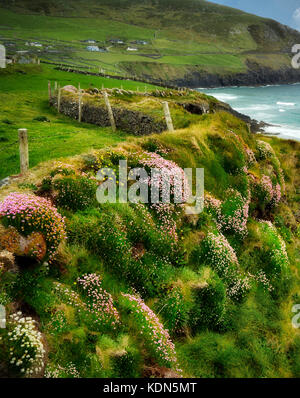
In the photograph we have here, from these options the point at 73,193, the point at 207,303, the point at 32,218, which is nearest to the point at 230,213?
the point at 207,303

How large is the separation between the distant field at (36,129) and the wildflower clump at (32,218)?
7585 mm

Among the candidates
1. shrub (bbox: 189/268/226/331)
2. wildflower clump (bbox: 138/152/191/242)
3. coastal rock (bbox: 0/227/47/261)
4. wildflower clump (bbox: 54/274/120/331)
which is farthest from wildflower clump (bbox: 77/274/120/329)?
wildflower clump (bbox: 138/152/191/242)

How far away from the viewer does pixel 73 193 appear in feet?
32.4

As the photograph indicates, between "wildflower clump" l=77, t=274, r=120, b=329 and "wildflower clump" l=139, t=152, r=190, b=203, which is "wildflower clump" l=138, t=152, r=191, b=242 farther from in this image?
"wildflower clump" l=77, t=274, r=120, b=329

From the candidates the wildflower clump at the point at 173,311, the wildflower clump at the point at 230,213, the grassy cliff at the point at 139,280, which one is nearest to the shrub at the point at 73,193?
the grassy cliff at the point at 139,280

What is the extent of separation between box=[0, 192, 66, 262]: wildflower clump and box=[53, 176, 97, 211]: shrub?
1391mm

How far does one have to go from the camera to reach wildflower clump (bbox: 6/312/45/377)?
562 centimetres

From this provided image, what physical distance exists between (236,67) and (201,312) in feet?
659

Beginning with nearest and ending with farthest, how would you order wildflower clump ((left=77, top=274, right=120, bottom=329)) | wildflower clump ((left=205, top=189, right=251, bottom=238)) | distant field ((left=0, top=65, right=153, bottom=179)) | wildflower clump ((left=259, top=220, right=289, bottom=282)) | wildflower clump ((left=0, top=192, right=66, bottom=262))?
wildflower clump ((left=77, top=274, right=120, bottom=329)) < wildflower clump ((left=0, top=192, right=66, bottom=262)) < wildflower clump ((left=259, top=220, right=289, bottom=282)) < wildflower clump ((left=205, top=189, right=251, bottom=238)) < distant field ((left=0, top=65, right=153, bottom=179))

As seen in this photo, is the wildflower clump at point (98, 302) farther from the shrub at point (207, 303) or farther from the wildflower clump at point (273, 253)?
the wildflower clump at point (273, 253)

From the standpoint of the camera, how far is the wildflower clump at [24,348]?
5617 mm
